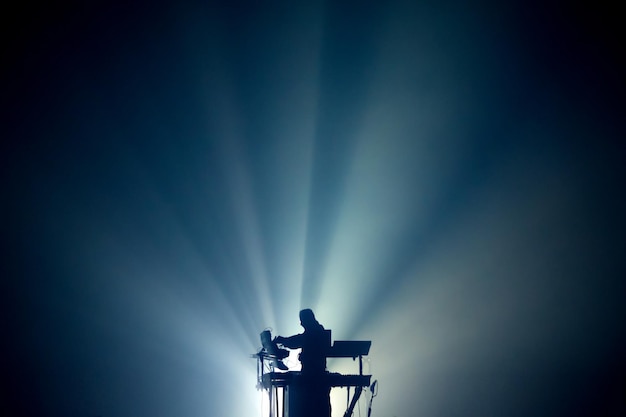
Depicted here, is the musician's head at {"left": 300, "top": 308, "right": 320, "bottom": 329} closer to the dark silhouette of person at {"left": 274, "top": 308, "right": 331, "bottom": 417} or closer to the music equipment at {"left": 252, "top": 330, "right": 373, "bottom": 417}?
the dark silhouette of person at {"left": 274, "top": 308, "right": 331, "bottom": 417}

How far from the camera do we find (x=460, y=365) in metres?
14.5

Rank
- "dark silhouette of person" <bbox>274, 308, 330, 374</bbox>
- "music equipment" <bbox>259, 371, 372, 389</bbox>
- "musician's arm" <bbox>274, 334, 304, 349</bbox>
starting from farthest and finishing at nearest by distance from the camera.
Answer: "musician's arm" <bbox>274, 334, 304, 349</bbox>, "dark silhouette of person" <bbox>274, 308, 330, 374</bbox>, "music equipment" <bbox>259, 371, 372, 389</bbox>

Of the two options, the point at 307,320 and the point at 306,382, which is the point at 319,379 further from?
the point at 307,320

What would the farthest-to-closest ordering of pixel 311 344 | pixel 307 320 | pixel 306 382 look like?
pixel 307 320
pixel 311 344
pixel 306 382

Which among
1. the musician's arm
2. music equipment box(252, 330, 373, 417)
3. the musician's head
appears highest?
the musician's head

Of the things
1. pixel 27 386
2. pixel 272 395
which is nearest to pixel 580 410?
pixel 272 395

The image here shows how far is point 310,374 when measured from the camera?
8164 millimetres

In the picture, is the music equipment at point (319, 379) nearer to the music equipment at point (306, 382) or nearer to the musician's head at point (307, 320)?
the music equipment at point (306, 382)

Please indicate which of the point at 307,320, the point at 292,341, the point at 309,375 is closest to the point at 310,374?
the point at 309,375

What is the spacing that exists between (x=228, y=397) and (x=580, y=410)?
11282 millimetres

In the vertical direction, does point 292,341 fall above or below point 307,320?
below

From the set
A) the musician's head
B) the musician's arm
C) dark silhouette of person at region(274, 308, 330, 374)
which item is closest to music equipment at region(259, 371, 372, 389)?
dark silhouette of person at region(274, 308, 330, 374)

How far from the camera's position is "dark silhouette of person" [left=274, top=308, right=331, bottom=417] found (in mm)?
7988

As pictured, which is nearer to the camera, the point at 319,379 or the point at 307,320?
the point at 319,379
